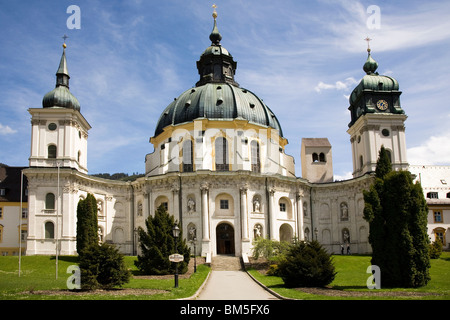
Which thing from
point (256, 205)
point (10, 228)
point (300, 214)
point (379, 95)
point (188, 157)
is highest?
point (379, 95)

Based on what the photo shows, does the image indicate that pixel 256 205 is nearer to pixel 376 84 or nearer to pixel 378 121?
pixel 378 121

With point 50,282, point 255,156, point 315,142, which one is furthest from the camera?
point 315,142

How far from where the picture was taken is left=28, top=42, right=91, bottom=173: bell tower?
5797 centimetres

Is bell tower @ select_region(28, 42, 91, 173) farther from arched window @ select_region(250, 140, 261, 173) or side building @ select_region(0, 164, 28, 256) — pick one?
arched window @ select_region(250, 140, 261, 173)

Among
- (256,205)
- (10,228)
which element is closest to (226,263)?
(256,205)

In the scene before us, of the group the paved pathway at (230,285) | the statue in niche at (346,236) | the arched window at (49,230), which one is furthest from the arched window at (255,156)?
the arched window at (49,230)

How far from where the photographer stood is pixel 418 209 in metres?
32.2

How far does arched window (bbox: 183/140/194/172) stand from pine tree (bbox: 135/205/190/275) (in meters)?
18.9

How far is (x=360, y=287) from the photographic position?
30094 mm

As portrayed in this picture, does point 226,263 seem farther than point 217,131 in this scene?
No

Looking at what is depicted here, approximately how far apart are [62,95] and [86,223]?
17.9 metres

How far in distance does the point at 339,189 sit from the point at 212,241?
20.8 metres

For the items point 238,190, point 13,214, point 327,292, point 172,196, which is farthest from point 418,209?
point 13,214

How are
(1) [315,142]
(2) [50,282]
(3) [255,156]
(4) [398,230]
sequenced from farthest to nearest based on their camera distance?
(1) [315,142] → (3) [255,156] → (2) [50,282] → (4) [398,230]
